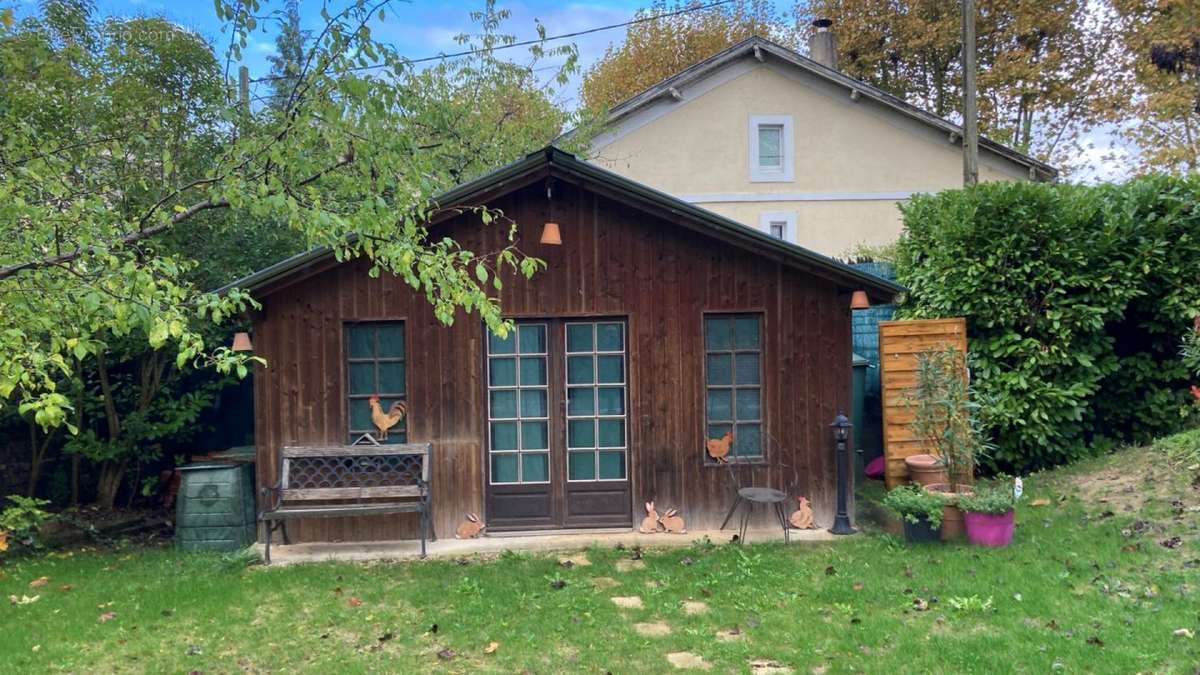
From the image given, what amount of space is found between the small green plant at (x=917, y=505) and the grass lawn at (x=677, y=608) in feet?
0.78

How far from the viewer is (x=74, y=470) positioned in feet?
25.9

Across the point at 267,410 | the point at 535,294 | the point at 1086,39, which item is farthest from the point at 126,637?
the point at 1086,39

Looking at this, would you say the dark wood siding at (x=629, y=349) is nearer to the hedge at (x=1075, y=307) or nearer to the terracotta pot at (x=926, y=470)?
the terracotta pot at (x=926, y=470)

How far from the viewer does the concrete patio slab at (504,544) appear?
639 centimetres

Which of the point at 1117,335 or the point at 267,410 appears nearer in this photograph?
the point at 267,410

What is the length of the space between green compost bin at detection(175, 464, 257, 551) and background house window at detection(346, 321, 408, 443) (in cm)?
112

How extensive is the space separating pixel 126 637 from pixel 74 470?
3.98m

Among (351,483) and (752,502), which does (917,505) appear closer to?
(752,502)

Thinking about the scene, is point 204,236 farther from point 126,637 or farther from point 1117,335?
point 1117,335

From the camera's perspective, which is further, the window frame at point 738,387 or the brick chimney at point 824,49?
the brick chimney at point 824,49

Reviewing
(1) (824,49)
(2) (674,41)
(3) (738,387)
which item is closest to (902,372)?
(3) (738,387)

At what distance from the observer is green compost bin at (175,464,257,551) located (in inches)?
262

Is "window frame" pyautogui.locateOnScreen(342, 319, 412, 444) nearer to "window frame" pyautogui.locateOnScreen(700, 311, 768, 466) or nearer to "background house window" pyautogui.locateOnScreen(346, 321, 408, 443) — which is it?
"background house window" pyautogui.locateOnScreen(346, 321, 408, 443)

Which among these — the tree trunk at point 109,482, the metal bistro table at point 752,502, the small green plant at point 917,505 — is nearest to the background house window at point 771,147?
the metal bistro table at point 752,502
